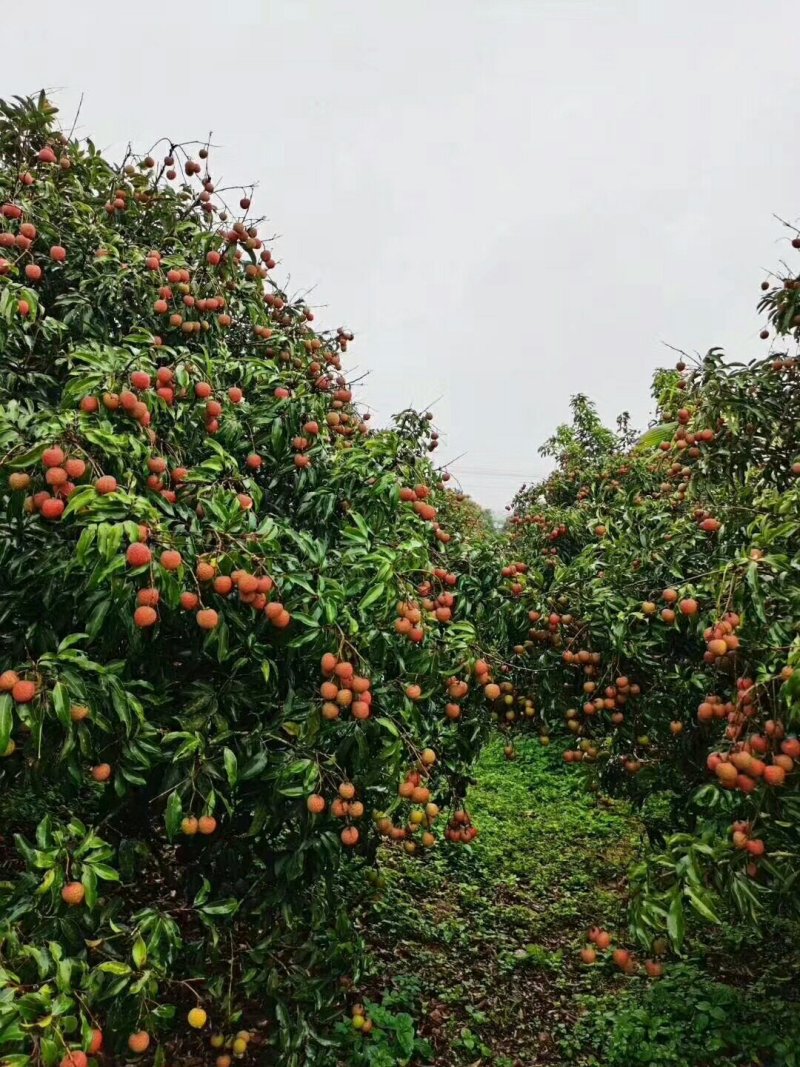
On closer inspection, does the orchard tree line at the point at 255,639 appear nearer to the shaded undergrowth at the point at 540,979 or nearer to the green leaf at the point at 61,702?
the green leaf at the point at 61,702

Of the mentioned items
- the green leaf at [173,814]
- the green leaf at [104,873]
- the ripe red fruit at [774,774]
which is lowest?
the green leaf at [104,873]

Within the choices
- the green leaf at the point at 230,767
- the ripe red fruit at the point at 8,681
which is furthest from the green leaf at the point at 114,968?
the ripe red fruit at the point at 8,681

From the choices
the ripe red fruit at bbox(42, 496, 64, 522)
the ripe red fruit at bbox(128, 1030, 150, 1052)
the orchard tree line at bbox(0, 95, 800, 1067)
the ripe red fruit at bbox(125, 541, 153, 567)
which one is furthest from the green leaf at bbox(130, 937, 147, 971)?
the ripe red fruit at bbox(42, 496, 64, 522)

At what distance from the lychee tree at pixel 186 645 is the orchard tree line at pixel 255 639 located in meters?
0.01

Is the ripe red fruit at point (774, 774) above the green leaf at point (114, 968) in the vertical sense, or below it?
above

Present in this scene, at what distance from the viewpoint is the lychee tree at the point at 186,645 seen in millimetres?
1740

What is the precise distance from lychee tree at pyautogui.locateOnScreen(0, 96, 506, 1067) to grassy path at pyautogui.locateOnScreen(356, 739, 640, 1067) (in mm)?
794

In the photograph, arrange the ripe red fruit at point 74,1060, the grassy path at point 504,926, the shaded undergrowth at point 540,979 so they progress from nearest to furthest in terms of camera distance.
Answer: the ripe red fruit at point 74,1060 → the shaded undergrowth at point 540,979 → the grassy path at point 504,926

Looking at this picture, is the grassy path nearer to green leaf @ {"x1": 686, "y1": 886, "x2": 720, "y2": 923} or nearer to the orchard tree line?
the orchard tree line

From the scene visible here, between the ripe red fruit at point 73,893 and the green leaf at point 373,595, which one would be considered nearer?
the ripe red fruit at point 73,893

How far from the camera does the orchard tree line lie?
1781mm

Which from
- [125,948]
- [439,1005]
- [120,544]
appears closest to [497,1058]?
[439,1005]

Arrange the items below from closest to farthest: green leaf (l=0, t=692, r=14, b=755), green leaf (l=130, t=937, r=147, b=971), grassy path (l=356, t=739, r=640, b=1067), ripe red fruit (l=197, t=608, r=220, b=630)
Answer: green leaf (l=0, t=692, r=14, b=755) < green leaf (l=130, t=937, r=147, b=971) < ripe red fruit (l=197, t=608, r=220, b=630) < grassy path (l=356, t=739, r=640, b=1067)

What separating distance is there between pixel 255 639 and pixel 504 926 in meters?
2.79
